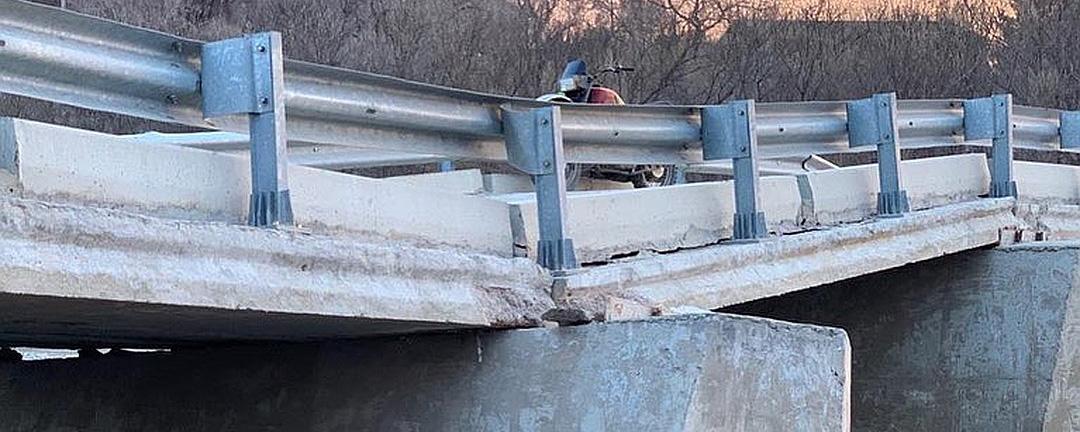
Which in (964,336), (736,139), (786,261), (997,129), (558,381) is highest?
(997,129)

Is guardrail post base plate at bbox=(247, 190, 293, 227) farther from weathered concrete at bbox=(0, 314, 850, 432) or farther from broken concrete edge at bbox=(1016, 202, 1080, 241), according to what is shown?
broken concrete edge at bbox=(1016, 202, 1080, 241)

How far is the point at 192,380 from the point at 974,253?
4756 millimetres

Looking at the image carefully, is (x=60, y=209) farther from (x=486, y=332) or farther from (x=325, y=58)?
(x=325, y=58)

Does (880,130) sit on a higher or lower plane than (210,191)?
higher

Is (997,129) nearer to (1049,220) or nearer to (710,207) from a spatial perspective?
(1049,220)

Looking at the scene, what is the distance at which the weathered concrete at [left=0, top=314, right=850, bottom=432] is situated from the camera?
4.88 metres

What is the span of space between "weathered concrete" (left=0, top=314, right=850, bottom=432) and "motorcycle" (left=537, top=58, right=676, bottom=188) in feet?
13.7

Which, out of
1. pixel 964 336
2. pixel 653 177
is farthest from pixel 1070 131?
pixel 653 177

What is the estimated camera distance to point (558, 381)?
507 cm

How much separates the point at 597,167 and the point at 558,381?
5.81 metres

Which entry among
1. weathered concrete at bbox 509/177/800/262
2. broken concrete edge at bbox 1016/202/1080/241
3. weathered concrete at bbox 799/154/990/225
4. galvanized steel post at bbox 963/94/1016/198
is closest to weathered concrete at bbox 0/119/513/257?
weathered concrete at bbox 509/177/800/262

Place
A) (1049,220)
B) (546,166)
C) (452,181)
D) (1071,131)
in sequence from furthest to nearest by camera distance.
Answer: (1071,131) → (452,181) → (1049,220) → (546,166)

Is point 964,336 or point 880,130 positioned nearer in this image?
point 880,130

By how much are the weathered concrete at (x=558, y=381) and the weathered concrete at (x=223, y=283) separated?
0.51 feet
